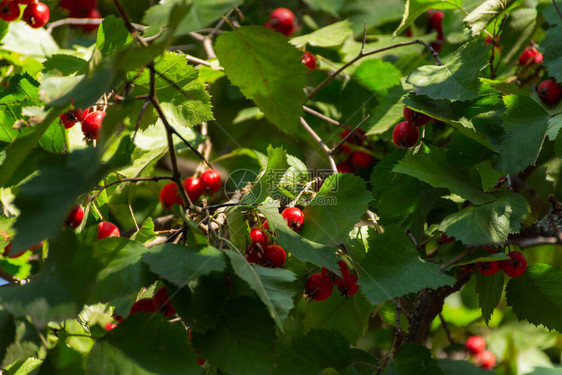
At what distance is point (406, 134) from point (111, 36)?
593 mm

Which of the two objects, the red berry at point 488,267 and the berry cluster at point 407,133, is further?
the berry cluster at point 407,133

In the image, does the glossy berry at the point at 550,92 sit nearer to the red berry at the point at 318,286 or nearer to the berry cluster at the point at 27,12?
the red berry at the point at 318,286

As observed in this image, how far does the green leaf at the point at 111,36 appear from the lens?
3.26 ft

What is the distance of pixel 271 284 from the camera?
81 cm

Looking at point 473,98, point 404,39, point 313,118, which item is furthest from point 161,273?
point 404,39

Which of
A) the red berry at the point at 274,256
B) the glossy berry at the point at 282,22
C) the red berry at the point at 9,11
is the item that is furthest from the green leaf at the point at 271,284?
the glossy berry at the point at 282,22

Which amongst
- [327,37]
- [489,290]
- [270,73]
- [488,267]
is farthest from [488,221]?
[327,37]

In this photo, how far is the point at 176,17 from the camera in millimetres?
689

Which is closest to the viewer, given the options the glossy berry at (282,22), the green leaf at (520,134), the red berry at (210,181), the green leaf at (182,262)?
the green leaf at (182,262)

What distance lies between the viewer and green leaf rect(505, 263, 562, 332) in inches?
40.9

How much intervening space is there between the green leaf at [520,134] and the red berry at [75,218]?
0.73 meters

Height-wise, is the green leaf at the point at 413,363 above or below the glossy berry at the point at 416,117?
below

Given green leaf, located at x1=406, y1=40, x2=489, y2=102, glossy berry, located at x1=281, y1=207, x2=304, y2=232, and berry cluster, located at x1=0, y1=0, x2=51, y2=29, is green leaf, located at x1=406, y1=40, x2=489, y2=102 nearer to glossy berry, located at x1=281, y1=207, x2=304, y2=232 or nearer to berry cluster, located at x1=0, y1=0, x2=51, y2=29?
glossy berry, located at x1=281, y1=207, x2=304, y2=232

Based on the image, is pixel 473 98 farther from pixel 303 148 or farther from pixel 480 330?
pixel 480 330
